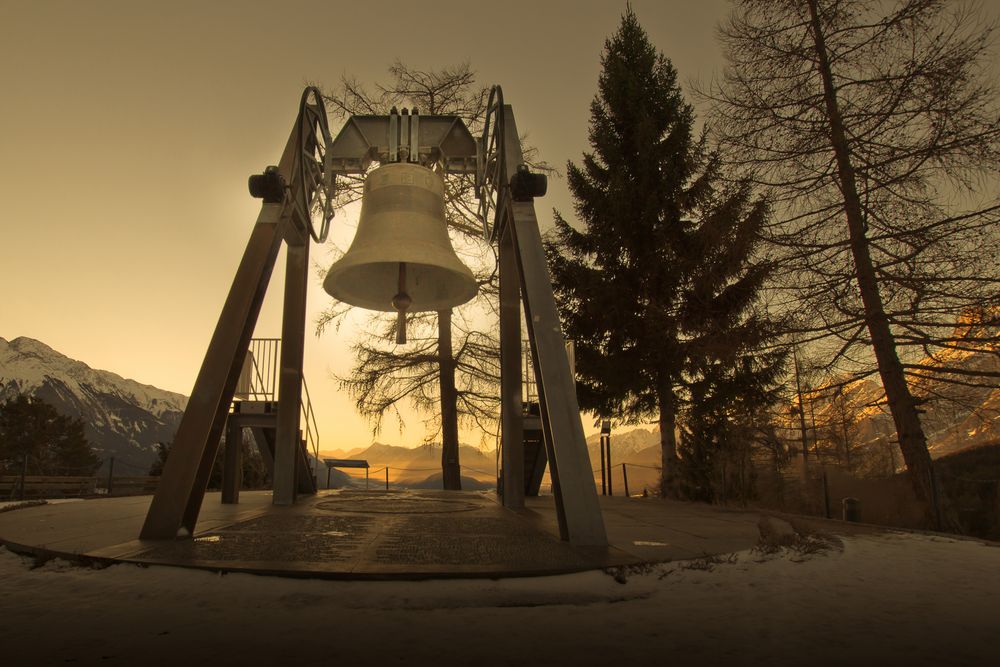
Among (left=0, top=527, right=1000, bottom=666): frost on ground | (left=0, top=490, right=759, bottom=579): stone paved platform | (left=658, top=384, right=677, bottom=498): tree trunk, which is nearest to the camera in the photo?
(left=0, top=527, right=1000, bottom=666): frost on ground

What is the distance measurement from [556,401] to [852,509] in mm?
5419

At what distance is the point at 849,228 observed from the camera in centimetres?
908

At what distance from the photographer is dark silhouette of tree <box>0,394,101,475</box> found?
30.4m

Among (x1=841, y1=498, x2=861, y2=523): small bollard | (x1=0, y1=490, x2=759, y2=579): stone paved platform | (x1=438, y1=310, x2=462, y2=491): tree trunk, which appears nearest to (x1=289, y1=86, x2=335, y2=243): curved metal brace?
(x1=0, y1=490, x2=759, y2=579): stone paved platform

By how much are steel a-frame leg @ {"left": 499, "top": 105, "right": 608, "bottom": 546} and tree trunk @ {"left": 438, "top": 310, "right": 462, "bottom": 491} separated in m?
11.0

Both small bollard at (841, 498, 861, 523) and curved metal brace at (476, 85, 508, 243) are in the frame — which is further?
small bollard at (841, 498, 861, 523)

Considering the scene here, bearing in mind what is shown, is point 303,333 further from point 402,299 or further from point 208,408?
point 208,408

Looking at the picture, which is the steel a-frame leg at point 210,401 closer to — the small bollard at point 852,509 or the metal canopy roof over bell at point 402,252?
the metal canopy roof over bell at point 402,252

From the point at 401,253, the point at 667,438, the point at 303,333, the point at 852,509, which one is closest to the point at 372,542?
the point at 401,253

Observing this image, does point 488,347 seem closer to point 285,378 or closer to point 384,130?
point 285,378

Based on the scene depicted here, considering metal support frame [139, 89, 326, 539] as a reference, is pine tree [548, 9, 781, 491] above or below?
above

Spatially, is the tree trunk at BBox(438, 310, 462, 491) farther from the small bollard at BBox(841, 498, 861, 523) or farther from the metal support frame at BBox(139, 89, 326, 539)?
the metal support frame at BBox(139, 89, 326, 539)

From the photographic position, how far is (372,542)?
12.0 feet

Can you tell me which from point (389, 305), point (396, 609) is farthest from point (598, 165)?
point (396, 609)
